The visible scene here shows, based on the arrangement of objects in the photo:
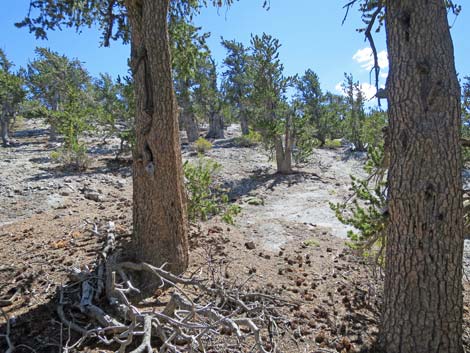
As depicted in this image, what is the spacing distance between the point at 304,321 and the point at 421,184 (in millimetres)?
1697

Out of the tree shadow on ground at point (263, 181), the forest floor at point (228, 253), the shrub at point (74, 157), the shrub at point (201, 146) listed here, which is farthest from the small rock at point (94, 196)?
the shrub at point (201, 146)

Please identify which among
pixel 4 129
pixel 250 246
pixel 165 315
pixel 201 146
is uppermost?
pixel 4 129

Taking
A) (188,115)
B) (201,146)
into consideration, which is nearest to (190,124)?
(188,115)

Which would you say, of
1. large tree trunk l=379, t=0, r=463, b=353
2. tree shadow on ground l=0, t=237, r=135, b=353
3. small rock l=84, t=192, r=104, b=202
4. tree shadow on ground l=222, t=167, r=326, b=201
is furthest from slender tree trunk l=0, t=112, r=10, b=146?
large tree trunk l=379, t=0, r=463, b=353

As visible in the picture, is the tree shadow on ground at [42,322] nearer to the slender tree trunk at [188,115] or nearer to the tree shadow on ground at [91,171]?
the tree shadow on ground at [91,171]

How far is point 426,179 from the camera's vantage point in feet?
8.09

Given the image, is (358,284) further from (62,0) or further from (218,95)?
(218,95)

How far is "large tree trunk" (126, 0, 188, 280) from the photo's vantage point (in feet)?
11.5

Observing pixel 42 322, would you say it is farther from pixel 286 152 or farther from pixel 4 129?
pixel 4 129

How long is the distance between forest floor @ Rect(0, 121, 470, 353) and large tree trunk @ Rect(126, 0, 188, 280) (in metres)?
0.60

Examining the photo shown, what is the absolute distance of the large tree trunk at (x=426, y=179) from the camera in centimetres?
246

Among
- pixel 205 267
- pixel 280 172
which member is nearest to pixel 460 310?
pixel 205 267

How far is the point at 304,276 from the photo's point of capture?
415cm

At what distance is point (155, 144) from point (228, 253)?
76.8 inches
